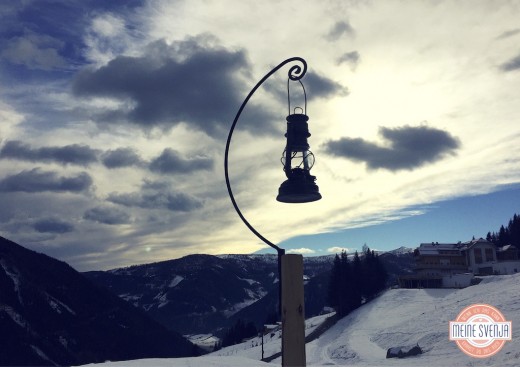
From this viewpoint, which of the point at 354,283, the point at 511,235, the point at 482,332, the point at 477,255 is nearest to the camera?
the point at 482,332

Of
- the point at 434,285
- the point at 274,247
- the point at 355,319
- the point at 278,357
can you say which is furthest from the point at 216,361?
the point at 434,285

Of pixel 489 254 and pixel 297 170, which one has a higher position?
pixel 489 254

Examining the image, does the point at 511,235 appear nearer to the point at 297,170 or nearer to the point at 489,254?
the point at 489,254

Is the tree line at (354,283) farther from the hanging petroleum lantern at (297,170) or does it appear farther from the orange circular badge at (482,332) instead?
the hanging petroleum lantern at (297,170)

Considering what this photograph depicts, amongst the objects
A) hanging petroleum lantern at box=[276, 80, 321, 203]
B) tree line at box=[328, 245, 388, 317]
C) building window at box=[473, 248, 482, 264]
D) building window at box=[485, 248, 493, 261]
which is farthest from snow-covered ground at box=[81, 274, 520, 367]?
hanging petroleum lantern at box=[276, 80, 321, 203]

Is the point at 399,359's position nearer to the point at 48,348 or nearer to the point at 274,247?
the point at 274,247

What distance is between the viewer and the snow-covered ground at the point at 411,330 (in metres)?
41.9

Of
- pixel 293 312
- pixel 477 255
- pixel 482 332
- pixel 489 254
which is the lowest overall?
pixel 482 332

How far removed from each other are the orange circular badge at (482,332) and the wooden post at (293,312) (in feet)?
108

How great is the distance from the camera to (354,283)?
305 ft

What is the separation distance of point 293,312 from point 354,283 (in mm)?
88710

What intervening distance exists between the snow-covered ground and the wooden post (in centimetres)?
2908

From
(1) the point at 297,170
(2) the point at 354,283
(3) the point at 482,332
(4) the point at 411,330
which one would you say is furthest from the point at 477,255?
(1) the point at 297,170

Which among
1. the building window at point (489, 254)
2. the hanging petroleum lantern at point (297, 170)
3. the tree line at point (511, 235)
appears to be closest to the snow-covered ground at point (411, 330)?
the building window at point (489, 254)
